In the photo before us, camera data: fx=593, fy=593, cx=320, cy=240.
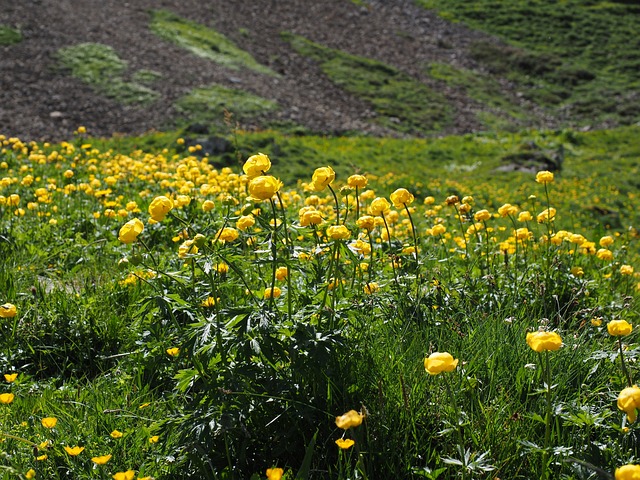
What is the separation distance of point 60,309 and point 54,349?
30 centimetres

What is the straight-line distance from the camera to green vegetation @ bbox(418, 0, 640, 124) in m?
28.3

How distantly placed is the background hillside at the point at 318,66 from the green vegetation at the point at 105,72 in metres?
0.06

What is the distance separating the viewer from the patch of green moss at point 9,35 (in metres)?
18.7

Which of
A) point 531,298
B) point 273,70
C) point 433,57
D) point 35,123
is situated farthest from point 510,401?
point 433,57

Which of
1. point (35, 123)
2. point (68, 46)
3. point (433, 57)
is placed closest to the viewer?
point (35, 123)

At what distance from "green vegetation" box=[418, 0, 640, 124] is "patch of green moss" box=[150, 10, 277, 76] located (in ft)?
46.6

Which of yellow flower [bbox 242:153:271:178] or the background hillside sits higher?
yellow flower [bbox 242:153:271:178]

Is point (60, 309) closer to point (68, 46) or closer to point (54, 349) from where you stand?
point (54, 349)

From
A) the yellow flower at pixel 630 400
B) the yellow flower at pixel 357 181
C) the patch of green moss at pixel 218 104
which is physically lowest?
the patch of green moss at pixel 218 104

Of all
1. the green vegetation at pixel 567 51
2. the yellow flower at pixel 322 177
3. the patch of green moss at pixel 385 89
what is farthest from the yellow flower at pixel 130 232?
the green vegetation at pixel 567 51

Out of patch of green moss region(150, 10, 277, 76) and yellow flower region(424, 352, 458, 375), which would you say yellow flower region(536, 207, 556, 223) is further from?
patch of green moss region(150, 10, 277, 76)

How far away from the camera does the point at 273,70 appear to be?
23781mm

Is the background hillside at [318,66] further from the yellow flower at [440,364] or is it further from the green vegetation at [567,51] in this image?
the yellow flower at [440,364]

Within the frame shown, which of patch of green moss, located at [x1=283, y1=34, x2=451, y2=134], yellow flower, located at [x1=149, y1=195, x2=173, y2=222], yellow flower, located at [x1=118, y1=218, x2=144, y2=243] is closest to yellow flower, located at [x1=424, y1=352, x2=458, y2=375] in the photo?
yellow flower, located at [x1=149, y1=195, x2=173, y2=222]
